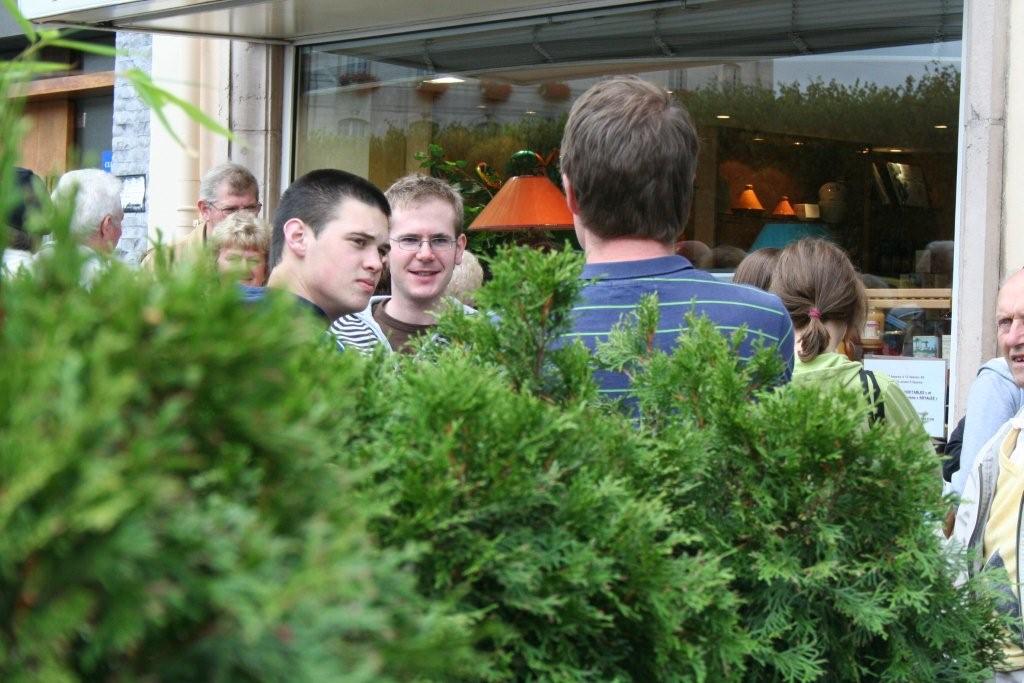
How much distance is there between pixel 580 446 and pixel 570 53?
21.7 feet

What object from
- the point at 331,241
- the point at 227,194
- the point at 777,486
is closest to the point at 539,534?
the point at 777,486

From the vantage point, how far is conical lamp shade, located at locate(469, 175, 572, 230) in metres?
7.80

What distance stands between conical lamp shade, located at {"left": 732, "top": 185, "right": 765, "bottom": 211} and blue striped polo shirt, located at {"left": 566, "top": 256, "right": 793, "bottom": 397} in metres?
4.94

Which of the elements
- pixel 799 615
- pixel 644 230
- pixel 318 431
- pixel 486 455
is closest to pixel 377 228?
pixel 644 230

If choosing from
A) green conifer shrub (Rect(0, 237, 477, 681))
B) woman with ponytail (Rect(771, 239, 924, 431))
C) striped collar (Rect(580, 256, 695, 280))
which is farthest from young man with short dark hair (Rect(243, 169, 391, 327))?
green conifer shrub (Rect(0, 237, 477, 681))

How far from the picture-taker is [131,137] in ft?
33.0

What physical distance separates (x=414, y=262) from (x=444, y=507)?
10.0 feet

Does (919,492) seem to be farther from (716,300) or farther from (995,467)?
(995,467)

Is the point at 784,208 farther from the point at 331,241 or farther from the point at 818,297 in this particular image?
the point at 331,241

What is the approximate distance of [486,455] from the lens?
1.49 meters

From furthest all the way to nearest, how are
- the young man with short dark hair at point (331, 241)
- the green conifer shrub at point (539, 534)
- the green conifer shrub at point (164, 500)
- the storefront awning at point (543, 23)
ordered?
1. the storefront awning at point (543, 23)
2. the young man with short dark hair at point (331, 241)
3. the green conifer shrub at point (539, 534)
4. the green conifer shrub at point (164, 500)

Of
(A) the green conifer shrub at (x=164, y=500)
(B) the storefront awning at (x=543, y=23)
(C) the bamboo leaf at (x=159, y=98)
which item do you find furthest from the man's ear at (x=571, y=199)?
(B) the storefront awning at (x=543, y=23)

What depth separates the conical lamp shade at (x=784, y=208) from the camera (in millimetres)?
7191

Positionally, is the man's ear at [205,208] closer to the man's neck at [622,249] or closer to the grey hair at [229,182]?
the grey hair at [229,182]
